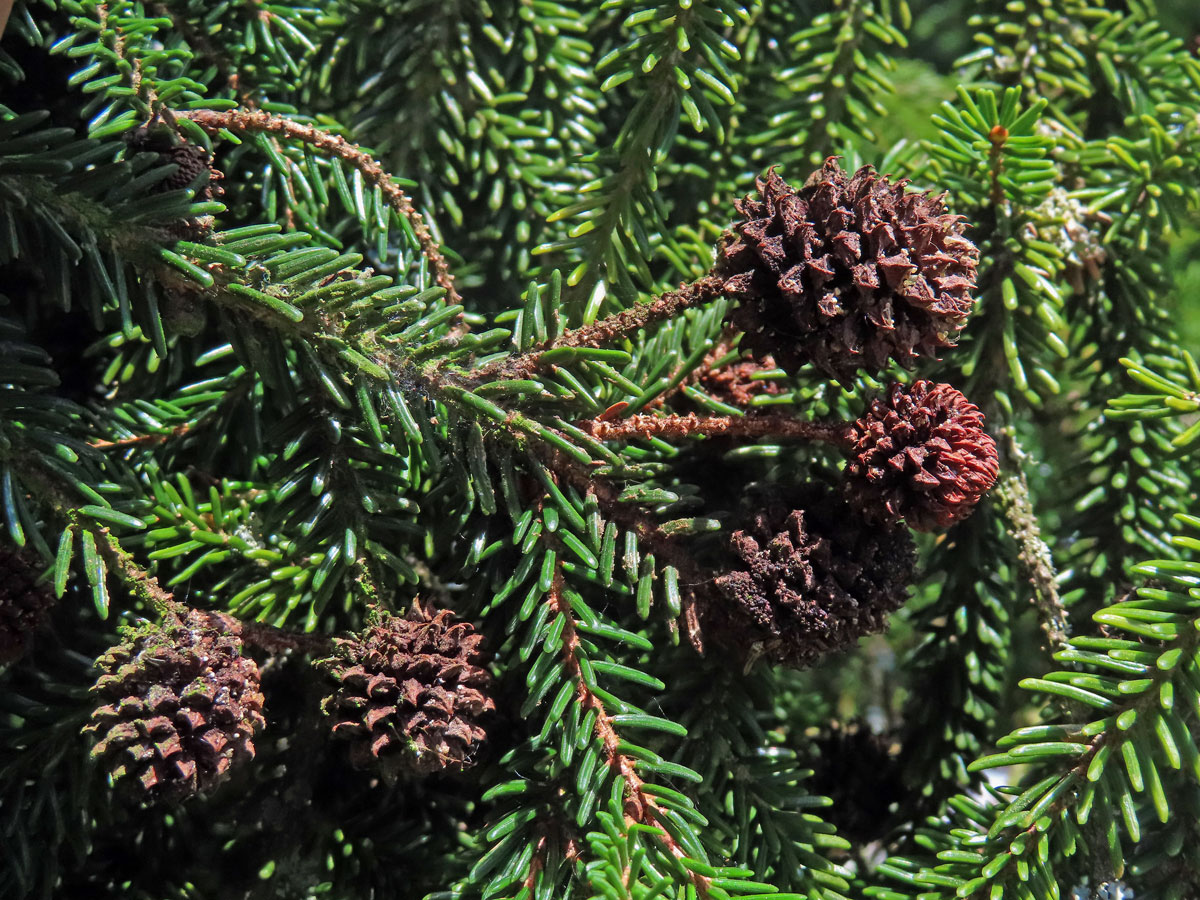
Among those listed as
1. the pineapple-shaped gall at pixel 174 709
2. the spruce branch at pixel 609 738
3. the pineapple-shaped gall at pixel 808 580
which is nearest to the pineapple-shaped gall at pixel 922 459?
the pineapple-shaped gall at pixel 808 580

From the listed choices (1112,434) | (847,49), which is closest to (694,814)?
(1112,434)

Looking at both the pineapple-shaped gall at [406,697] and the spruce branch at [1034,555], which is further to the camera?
the spruce branch at [1034,555]

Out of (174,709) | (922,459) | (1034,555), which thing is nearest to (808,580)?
(922,459)

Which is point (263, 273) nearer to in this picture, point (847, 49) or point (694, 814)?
point (694, 814)

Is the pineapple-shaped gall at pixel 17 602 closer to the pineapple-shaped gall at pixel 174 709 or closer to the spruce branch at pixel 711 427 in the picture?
the pineapple-shaped gall at pixel 174 709

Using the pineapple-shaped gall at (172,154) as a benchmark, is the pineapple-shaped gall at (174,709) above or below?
below

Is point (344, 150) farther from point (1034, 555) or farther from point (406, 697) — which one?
point (1034, 555)
